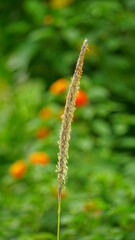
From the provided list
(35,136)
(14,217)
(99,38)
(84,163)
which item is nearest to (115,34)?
(99,38)

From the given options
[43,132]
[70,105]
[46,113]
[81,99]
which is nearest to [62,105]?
[43,132]

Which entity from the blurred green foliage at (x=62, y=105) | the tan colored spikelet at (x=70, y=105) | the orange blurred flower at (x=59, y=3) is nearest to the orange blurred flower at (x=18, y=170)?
the blurred green foliage at (x=62, y=105)

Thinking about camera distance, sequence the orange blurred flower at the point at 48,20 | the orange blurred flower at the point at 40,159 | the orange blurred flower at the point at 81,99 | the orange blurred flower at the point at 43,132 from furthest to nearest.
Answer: the orange blurred flower at the point at 48,20 < the orange blurred flower at the point at 43,132 < the orange blurred flower at the point at 81,99 < the orange blurred flower at the point at 40,159

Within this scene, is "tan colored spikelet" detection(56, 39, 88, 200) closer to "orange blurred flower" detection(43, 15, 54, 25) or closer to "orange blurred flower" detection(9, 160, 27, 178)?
"orange blurred flower" detection(9, 160, 27, 178)

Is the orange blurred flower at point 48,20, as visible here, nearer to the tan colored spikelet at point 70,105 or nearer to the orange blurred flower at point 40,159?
the orange blurred flower at point 40,159

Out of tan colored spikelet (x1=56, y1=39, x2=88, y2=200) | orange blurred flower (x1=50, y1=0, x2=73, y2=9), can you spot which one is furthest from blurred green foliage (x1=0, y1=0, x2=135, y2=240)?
tan colored spikelet (x1=56, y1=39, x2=88, y2=200)

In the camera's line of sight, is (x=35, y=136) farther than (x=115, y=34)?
No

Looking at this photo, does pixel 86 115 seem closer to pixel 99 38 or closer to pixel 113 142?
pixel 113 142

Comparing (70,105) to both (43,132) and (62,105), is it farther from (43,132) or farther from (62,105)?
(62,105)
